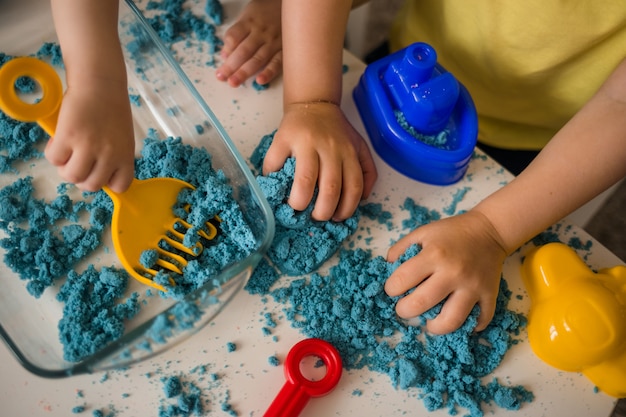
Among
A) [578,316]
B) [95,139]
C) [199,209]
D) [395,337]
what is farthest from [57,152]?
[578,316]

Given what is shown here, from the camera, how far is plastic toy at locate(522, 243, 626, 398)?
49 centimetres

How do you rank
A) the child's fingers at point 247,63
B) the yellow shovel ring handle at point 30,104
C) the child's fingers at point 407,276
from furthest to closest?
the child's fingers at point 247,63 < the child's fingers at point 407,276 < the yellow shovel ring handle at point 30,104

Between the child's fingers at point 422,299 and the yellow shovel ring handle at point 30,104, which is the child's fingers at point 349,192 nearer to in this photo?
the child's fingers at point 422,299

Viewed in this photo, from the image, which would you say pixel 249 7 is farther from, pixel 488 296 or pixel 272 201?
pixel 488 296

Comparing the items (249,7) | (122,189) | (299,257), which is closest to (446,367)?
(299,257)

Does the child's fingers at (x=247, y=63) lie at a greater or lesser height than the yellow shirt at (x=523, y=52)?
greater

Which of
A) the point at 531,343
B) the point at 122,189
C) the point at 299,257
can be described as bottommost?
the point at 531,343

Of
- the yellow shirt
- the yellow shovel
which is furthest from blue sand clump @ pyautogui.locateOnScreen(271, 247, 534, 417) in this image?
the yellow shirt

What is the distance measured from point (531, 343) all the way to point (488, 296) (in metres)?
0.07

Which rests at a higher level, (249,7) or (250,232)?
(249,7)

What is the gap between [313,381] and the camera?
1.58ft

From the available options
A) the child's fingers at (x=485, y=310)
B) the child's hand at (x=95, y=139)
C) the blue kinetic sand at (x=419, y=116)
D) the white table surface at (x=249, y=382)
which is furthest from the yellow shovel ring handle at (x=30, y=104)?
the child's fingers at (x=485, y=310)

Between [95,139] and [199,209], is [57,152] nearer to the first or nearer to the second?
[95,139]

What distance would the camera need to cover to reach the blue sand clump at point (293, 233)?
0.52m
